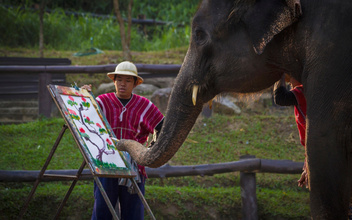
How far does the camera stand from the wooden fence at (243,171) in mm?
6066

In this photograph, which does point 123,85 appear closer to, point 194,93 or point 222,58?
point 194,93

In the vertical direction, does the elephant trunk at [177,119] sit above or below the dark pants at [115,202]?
above

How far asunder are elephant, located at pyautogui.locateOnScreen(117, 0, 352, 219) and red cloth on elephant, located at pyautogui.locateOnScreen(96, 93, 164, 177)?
48.0 inches

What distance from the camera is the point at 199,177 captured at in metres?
7.23

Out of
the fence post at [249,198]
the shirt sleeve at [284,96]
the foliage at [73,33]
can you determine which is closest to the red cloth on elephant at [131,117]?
the shirt sleeve at [284,96]

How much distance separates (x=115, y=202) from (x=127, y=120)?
758mm

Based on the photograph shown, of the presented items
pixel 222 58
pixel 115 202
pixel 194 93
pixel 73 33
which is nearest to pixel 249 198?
pixel 115 202

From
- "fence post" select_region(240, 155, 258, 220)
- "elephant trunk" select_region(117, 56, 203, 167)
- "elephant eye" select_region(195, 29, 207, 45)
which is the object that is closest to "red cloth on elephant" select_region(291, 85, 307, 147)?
"elephant trunk" select_region(117, 56, 203, 167)

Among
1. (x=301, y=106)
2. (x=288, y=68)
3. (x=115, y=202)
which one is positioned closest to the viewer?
(x=288, y=68)

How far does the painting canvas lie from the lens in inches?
166

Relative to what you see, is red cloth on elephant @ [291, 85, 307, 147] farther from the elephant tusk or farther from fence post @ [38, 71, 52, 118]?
fence post @ [38, 71, 52, 118]

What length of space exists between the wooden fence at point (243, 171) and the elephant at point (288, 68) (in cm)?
295

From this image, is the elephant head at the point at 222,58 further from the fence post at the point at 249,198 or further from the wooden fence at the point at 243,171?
the fence post at the point at 249,198

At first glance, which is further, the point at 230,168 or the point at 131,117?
the point at 230,168
